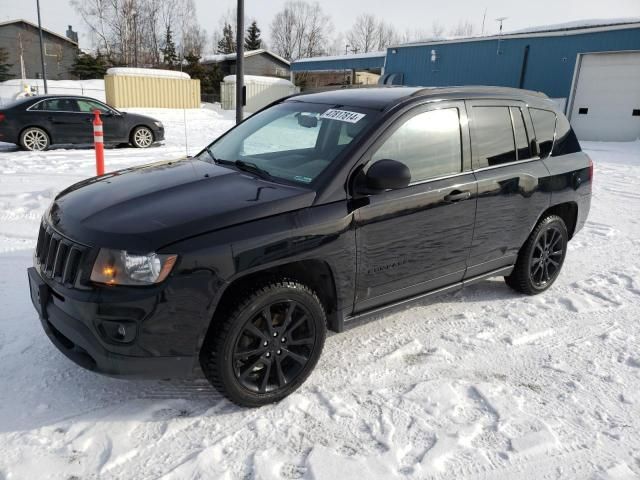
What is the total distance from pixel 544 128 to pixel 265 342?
3.17 meters

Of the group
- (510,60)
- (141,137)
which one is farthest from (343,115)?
(510,60)

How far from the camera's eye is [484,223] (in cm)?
382

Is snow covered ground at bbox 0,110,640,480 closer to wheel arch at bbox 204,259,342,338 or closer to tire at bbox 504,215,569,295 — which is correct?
tire at bbox 504,215,569,295

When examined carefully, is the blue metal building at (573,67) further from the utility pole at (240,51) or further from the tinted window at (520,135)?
the tinted window at (520,135)

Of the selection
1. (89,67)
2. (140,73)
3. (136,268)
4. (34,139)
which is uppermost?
(89,67)

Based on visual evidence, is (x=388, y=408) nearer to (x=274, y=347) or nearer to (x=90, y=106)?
(x=274, y=347)

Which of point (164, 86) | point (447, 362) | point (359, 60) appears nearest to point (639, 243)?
point (447, 362)

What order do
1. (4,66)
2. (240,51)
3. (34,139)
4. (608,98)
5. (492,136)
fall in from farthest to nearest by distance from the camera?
(4,66), (608,98), (34,139), (240,51), (492,136)

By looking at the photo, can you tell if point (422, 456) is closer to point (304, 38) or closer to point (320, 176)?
point (320, 176)

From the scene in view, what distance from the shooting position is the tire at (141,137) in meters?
13.0

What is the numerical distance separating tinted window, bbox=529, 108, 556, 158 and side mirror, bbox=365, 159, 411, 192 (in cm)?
194

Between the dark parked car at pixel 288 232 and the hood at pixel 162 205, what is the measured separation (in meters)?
0.01

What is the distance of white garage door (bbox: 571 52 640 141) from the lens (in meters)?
17.6

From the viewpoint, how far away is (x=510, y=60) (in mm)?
21312
